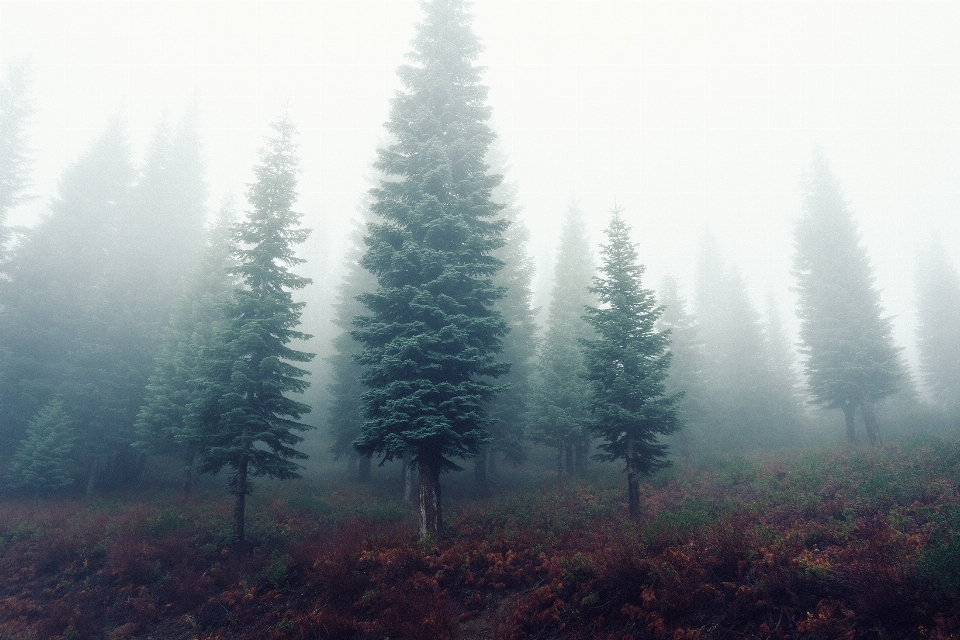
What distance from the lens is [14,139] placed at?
91.9 ft

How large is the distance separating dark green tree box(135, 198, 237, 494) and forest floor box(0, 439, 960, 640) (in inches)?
148

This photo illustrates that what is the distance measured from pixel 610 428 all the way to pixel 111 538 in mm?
17645

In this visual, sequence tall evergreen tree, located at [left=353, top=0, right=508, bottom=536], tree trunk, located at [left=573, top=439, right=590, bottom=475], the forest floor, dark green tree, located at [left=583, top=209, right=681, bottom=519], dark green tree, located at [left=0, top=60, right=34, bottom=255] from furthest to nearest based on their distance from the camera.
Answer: dark green tree, located at [left=0, top=60, right=34, bottom=255], tree trunk, located at [left=573, top=439, right=590, bottom=475], dark green tree, located at [left=583, top=209, right=681, bottom=519], tall evergreen tree, located at [left=353, top=0, right=508, bottom=536], the forest floor

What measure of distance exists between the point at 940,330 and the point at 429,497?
4729 cm

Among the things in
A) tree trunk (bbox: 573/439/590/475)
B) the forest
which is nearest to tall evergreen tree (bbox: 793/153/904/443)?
the forest

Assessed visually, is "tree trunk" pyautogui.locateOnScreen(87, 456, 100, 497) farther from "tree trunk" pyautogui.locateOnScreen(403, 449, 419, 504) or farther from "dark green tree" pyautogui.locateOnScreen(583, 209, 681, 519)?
"dark green tree" pyautogui.locateOnScreen(583, 209, 681, 519)

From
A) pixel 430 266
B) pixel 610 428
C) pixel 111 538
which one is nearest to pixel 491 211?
pixel 430 266

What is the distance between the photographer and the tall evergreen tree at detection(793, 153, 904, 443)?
24.5 metres

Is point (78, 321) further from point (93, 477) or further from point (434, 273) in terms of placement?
point (434, 273)

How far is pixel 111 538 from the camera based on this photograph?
15.0m

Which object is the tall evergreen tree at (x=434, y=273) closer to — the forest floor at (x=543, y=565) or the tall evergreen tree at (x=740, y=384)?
the forest floor at (x=543, y=565)

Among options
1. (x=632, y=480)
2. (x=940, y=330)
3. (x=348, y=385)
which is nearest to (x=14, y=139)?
(x=348, y=385)

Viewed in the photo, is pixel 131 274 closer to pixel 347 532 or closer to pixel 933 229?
pixel 347 532

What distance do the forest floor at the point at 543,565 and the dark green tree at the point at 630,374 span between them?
2.22 meters
